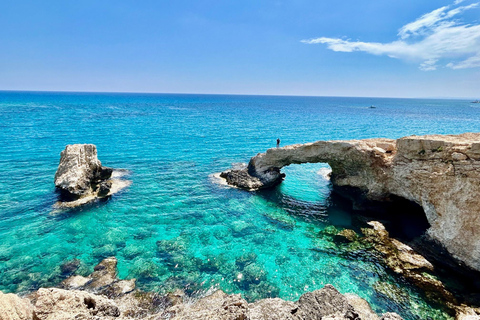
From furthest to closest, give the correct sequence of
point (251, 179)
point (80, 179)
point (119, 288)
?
point (251, 179), point (80, 179), point (119, 288)

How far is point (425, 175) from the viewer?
52.8 feet

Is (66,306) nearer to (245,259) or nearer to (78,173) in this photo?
(245,259)

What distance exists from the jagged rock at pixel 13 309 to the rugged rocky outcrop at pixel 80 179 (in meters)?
16.0

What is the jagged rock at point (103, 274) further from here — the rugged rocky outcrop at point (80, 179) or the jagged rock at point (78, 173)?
the jagged rock at point (78, 173)

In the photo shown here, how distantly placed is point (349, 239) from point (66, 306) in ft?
53.8

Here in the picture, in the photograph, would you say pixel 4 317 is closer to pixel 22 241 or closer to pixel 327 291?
pixel 327 291

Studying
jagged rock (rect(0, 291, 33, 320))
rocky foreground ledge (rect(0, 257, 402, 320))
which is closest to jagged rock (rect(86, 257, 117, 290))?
rocky foreground ledge (rect(0, 257, 402, 320))

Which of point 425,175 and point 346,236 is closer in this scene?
point 425,175

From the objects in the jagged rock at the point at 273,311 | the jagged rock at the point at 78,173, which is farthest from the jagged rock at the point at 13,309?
the jagged rock at the point at 78,173

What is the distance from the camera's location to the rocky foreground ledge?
7.49 m

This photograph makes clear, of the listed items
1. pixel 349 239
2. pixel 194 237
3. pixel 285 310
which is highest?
pixel 285 310

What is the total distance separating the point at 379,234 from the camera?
17844mm

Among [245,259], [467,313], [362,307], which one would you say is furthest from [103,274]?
[467,313]

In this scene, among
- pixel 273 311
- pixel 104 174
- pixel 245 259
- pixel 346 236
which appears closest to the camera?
pixel 273 311
